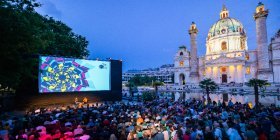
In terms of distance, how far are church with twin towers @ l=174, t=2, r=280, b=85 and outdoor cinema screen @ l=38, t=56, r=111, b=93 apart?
108 feet

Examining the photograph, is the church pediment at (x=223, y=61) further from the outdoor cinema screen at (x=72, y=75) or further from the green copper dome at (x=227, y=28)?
the outdoor cinema screen at (x=72, y=75)

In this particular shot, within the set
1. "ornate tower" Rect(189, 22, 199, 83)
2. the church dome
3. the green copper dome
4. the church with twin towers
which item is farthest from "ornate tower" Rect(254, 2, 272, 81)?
the green copper dome

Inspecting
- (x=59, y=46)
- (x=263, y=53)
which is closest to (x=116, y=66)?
(x=59, y=46)

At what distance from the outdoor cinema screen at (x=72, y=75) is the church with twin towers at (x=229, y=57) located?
108ft

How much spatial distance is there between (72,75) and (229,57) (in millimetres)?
49511

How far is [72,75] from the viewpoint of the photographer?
84.5 feet

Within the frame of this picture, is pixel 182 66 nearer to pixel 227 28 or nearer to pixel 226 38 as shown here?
pixel 226 38

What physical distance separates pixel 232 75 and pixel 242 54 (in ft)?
22.7

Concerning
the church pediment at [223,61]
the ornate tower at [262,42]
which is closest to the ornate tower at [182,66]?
the church pediment at [223,61]

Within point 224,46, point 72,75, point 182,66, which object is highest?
point 224,46

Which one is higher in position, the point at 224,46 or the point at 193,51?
the point at 224,46

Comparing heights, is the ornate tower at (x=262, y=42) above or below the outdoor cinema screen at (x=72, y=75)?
above

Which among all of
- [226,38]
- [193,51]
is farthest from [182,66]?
[226,38]

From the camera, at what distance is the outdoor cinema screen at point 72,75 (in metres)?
23.9
